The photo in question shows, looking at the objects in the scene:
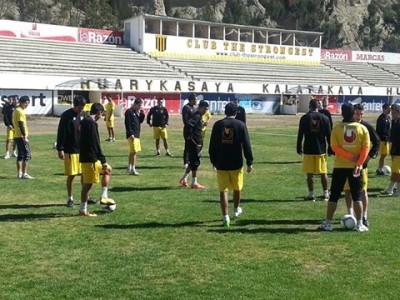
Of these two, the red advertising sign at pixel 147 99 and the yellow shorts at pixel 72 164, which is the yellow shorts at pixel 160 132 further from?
the red advertising sign at pixel 147 99

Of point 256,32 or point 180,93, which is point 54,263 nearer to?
point 180,93

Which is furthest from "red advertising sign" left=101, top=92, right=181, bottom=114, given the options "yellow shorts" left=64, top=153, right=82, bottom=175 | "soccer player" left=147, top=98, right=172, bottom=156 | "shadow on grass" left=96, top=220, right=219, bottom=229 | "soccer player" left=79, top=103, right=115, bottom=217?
"shadow on grass" left=96, top=220, right=219, bottom=229

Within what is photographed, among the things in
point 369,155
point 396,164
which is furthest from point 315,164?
point 369,155

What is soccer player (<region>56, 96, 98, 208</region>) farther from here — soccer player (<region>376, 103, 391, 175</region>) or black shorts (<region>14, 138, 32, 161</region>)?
soccer player (<region>376, 103, 391, 175</region>)

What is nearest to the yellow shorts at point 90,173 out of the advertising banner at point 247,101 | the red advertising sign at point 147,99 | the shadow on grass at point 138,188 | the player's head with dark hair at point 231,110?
the player's head with dark hair at point 231,110

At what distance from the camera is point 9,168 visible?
1727 centimetres

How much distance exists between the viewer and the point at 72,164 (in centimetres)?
1098

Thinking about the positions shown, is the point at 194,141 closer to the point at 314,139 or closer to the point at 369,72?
the point at 314,139

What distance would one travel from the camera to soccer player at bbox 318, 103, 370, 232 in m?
8.98

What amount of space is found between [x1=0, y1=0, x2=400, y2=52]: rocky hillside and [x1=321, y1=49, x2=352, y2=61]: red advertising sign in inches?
1341

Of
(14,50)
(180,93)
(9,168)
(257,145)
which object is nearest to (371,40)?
(180,93)

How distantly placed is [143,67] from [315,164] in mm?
41773

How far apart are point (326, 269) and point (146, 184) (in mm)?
7998

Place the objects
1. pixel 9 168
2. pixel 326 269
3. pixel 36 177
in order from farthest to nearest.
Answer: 1. pixel 9 168
2. pixel 36 177
3. pixel 326 269
